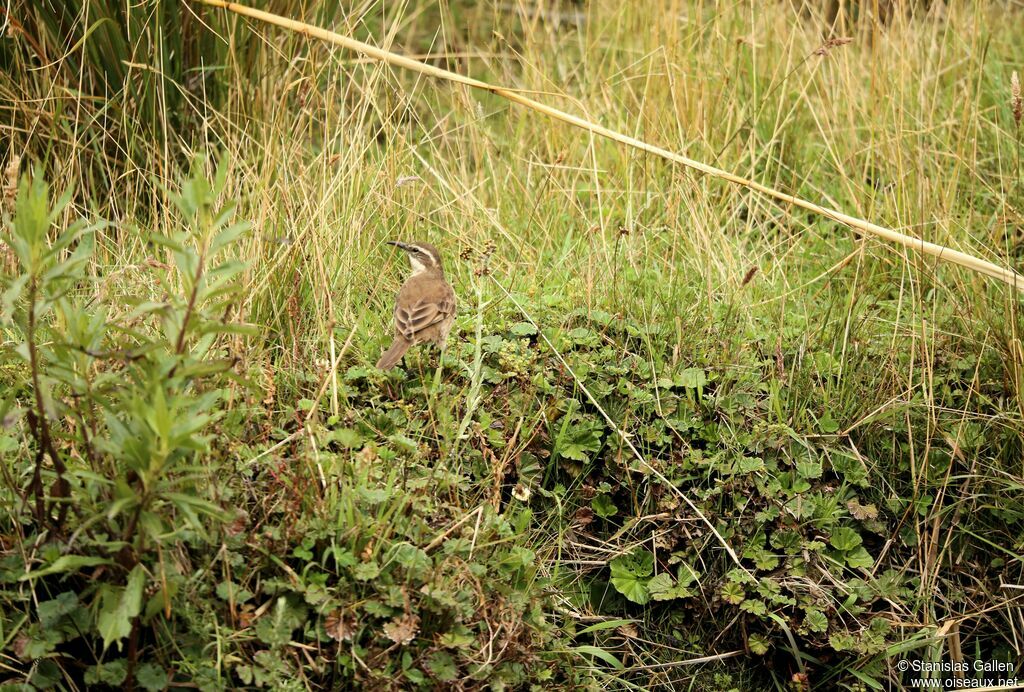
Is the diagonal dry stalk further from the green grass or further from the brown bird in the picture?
the brown bird

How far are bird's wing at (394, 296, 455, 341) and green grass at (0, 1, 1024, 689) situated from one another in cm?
15

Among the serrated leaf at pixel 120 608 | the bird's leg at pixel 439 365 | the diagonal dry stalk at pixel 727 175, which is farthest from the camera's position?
the bird's leg at pixel 439 365

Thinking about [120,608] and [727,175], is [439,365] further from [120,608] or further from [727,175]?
[120,608]

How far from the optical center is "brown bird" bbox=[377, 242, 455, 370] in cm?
420

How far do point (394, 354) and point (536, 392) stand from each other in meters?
0.59

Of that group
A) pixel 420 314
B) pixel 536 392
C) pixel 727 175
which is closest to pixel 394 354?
pixel 420 314

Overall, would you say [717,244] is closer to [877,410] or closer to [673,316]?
[673,316]

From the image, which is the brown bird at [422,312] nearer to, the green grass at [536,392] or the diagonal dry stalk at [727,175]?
the green grass at [536,392]

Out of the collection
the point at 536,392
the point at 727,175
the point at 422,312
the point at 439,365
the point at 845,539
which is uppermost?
the point at 727,175

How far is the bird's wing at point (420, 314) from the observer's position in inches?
166

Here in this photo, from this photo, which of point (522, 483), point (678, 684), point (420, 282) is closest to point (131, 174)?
point (420, 282)

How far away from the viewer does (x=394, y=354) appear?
4.19 m

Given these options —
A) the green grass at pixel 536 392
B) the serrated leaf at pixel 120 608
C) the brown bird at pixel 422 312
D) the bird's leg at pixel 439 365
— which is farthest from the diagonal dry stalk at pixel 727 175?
the serrated leaf at pixel 120 608

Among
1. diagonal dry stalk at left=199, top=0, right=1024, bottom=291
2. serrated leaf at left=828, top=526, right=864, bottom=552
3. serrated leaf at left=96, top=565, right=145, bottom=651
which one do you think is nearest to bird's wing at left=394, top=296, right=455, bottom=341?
diagonal dry stalk at left=199, top=0, right=1024, bottom=291
